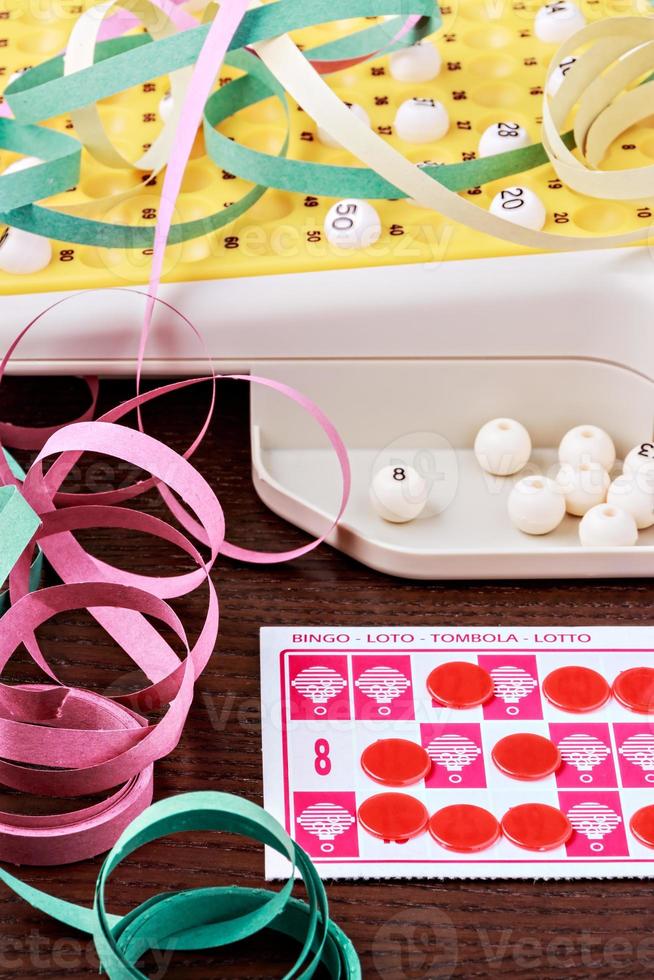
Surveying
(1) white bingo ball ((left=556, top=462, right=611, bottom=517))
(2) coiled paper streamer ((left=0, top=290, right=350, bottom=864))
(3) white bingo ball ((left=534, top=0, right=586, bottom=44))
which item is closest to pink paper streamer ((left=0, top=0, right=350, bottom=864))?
(2) coiled paper streamer ((left=0, top=290, right=350, bottom=864))

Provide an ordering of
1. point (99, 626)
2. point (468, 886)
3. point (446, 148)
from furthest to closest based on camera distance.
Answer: point (446, 148)
point (99, 626)
point (468, 886)

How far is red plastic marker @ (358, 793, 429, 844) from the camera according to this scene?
56cm

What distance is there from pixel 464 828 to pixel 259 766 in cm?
9

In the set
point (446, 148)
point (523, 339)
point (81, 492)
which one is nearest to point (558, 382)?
point (523, 339)

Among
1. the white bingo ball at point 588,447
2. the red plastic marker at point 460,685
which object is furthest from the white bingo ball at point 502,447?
the red plastic marker at point 460,685

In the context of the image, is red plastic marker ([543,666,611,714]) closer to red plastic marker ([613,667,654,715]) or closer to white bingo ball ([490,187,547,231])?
red plastic marker ([613,667,654,715])

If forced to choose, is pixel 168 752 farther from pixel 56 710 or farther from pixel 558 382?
pixel 558 382

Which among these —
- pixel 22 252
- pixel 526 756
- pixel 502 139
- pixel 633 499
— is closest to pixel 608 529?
pixel 633 499

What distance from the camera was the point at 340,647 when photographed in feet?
2.07

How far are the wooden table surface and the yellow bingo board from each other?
0.31 ft

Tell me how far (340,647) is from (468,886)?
0.45 feet

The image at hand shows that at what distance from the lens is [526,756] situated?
1.93 feet

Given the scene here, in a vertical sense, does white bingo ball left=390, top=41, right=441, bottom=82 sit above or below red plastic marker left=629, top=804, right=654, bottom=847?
above

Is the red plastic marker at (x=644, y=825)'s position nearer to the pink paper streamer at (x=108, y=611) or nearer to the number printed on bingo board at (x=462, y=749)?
the number printed on bingo board at (x=462, y=749)
